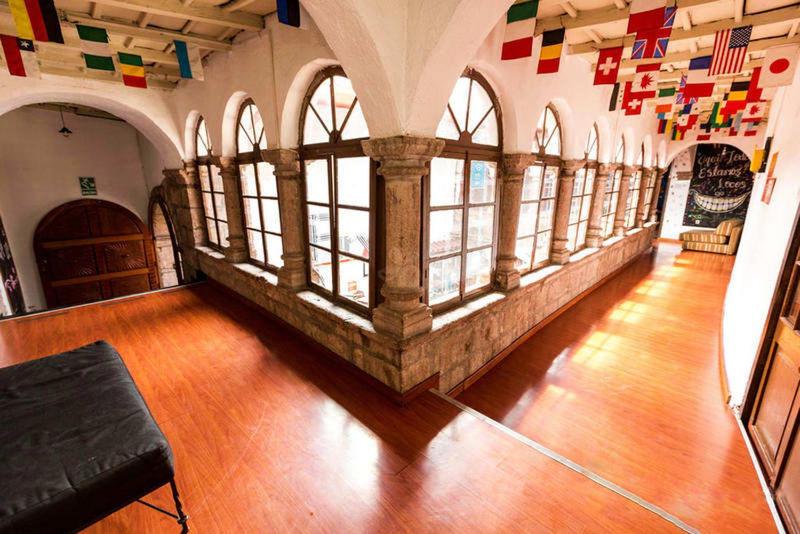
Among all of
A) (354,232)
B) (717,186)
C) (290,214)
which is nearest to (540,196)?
(354,232)

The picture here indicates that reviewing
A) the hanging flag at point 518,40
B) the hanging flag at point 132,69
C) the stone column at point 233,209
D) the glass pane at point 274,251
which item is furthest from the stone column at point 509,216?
the hanging flag at point 132,69

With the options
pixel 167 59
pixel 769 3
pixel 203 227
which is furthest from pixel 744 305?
pixel 203 227

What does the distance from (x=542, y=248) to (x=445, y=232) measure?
91.1 inches

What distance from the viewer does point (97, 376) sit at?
166 centimetres

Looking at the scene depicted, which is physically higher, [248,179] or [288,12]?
[288,12]

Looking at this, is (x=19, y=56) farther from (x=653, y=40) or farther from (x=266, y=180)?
(x=653, y=40)

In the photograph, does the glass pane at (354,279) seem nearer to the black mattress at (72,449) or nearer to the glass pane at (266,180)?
the glass pane at (266,180)

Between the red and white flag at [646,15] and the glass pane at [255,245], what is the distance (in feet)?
13.9

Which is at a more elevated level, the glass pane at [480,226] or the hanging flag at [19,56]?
the hanging flag at [19,56]

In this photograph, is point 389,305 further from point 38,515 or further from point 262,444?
point 38,515

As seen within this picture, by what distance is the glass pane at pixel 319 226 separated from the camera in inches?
131

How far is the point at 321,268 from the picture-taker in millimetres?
3516

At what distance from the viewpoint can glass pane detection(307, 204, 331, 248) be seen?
332 cm

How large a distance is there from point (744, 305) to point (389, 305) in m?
3.36
